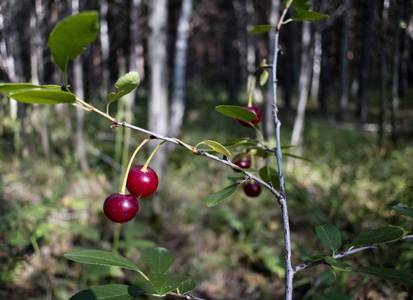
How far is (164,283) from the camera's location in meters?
0.56

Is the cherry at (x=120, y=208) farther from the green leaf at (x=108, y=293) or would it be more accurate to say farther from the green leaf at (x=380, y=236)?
the green leaf at (x=380, y=236)

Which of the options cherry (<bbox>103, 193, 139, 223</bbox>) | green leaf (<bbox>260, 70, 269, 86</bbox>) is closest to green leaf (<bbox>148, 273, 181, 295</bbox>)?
cherry (<bbox>103, 193, 139, 223</bbox>)

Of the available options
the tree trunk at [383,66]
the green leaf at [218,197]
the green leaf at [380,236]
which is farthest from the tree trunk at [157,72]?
the tree trunk at [383,66]

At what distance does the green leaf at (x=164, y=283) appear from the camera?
538 millimetres

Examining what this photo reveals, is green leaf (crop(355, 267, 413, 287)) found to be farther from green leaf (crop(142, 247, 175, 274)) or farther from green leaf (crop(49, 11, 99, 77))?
green leaf (crop(49, 11, 99, 77))

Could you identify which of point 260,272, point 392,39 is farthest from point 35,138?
point 392,39

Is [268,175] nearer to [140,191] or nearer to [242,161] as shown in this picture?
[242,161]

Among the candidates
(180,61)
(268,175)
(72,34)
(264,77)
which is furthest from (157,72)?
(180,61)

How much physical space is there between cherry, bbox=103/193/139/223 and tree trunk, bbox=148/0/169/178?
2.52 meters

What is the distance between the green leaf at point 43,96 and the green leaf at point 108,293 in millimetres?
378

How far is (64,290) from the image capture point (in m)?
2.50

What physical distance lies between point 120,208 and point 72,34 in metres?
0.34

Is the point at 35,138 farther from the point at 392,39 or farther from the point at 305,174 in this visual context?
the point at 392,39

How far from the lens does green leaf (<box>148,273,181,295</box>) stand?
0.54 m
